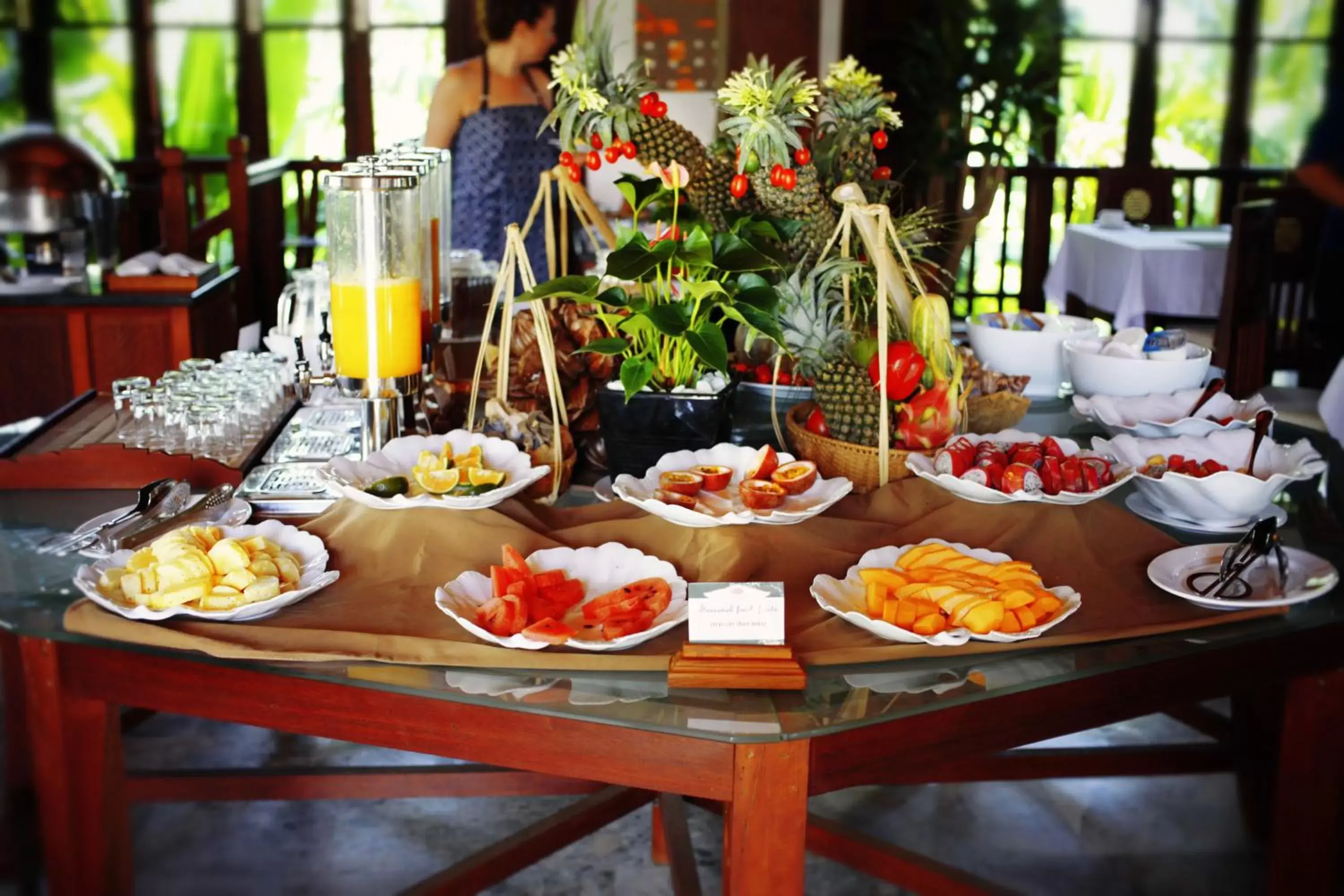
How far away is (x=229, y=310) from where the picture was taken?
398cm

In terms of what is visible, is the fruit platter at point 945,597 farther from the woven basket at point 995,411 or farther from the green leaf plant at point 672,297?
the woven basket at point 995,411

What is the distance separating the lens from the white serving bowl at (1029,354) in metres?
2.34

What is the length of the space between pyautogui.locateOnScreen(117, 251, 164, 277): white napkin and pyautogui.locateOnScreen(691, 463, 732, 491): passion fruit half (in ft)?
7.67

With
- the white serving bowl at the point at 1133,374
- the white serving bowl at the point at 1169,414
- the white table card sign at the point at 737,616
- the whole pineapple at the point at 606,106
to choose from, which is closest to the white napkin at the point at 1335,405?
the white serving bowl at the point at 1133,374

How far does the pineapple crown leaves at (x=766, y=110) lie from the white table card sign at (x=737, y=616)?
0.83 metres

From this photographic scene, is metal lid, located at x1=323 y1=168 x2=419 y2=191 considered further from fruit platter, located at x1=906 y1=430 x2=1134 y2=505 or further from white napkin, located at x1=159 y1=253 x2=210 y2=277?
white napkin, located at x1=159 y1=253 x2=210 y2=277

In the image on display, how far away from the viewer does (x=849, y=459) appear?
5.69 feet

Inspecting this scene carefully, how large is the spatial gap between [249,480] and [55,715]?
1.41 feet

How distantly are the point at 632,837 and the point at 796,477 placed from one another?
995 mm

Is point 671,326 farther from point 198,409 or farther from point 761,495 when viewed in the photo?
point 198,409

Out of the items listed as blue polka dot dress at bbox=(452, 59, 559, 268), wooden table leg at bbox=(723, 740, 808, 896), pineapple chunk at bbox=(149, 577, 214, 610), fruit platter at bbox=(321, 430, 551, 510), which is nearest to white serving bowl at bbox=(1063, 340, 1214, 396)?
fruit platter at bbox=(321, 430, 551, 510)

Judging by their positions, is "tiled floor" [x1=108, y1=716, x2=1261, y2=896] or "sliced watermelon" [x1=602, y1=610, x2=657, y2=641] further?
"tiled floor" [x1=108, y1=716, x2=1261, y2=896]

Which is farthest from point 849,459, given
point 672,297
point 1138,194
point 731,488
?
point 1138,194

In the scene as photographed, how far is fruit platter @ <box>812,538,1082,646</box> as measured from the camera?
1.25 meters
